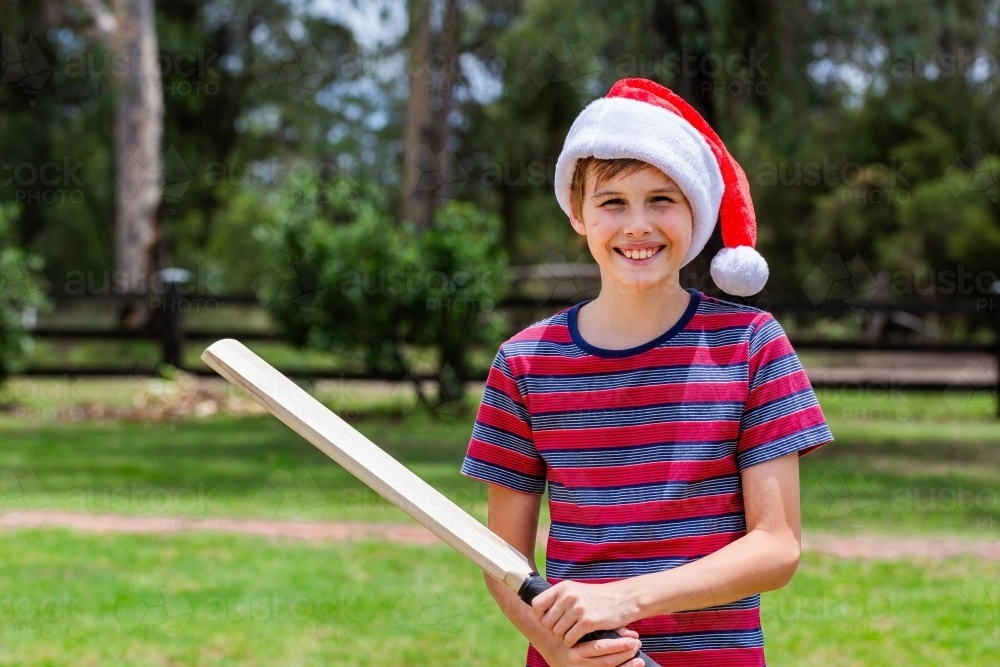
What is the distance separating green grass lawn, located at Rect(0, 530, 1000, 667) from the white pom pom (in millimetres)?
2785

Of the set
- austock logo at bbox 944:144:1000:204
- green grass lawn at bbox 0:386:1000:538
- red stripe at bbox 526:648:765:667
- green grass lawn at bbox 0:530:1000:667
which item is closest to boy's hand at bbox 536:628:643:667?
red stripe at bbox 526:648:765:667

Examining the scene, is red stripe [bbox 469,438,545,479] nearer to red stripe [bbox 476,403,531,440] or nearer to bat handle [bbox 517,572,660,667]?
red stripe [bbox 476,403,531,440]

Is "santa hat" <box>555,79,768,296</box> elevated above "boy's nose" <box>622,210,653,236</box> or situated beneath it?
elevated above

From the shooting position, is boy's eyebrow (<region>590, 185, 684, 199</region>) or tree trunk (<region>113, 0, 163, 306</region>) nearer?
boy's eyebrow (<region>590, 185, 684, 199</region>)

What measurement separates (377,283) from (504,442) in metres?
10.2

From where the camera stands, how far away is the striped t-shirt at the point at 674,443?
183cm

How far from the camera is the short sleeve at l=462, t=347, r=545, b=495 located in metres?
1.95

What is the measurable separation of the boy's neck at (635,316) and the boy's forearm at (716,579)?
1.15 feet

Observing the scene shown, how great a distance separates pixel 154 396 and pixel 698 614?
12.6 m

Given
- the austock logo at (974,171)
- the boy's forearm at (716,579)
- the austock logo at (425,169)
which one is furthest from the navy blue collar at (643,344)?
the austock logo at (974,171)

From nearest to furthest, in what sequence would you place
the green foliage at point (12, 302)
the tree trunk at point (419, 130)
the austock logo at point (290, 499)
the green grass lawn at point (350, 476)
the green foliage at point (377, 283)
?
the austock logo at point (290, 499) < the green grass lawn at point (350, 476) < the green foliage at point (377, 283) < the green foliage at point (12, 302) < the tree trunk at point (419, 130)

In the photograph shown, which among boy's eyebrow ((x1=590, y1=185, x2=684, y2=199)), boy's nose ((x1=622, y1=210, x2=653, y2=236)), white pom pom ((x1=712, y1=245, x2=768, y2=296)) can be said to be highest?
boy's eyebrow ((x1=590, y1=185, x2=684, y2=199))

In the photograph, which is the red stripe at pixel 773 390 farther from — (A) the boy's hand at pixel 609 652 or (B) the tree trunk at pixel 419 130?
(B) the tree trunk at pixel 419 130

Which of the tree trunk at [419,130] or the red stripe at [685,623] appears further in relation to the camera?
the tree trunk at [419,130]
